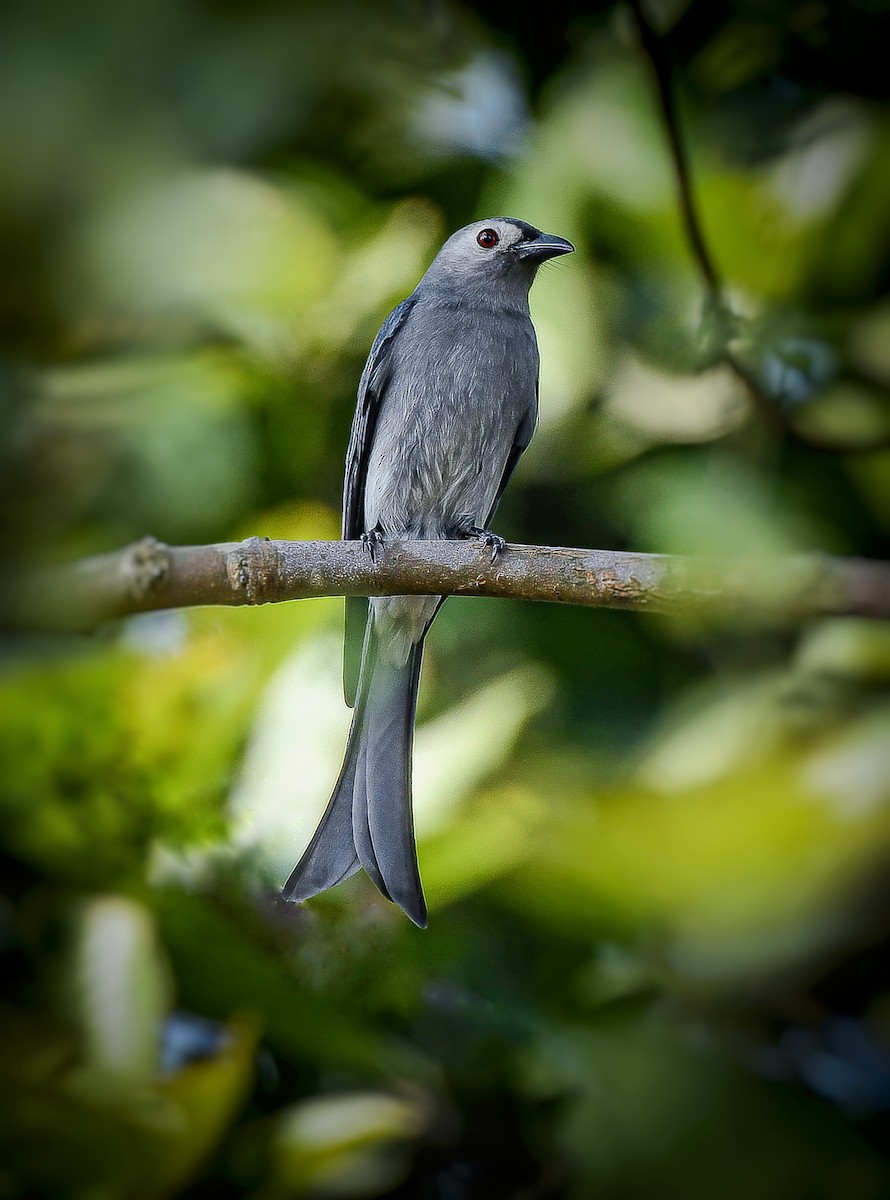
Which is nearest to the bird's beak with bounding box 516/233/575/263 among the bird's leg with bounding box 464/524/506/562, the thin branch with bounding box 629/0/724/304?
the thin branch with bounding box 629/0/724/304

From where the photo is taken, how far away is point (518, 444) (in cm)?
113

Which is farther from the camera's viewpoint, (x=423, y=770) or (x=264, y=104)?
(x=264, y=104)

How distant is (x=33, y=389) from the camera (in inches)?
45.6

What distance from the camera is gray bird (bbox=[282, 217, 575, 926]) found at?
1066 millimetres

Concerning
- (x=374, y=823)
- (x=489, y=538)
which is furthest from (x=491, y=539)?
(x=374, y=823)

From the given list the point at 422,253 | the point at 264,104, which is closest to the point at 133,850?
the point at 422,253

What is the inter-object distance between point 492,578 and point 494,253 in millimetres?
395

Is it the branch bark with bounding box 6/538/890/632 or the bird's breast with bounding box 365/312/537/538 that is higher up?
the bird's breast with bounding box 365/312/537/538

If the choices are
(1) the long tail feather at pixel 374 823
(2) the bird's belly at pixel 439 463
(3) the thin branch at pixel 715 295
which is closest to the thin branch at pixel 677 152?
(3) the thin branch at pixel 715 295

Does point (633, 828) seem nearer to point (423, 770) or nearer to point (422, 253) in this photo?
point (423, 770)

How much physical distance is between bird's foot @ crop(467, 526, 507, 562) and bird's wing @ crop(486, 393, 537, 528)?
0.04 metres

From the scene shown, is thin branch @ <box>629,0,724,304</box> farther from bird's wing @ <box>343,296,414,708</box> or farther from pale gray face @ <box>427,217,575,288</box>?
bird's wing @ <box>343,296,414,708</box>

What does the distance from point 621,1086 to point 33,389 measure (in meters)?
1.02

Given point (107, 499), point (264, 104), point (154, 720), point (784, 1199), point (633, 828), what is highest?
point (264, 104)
